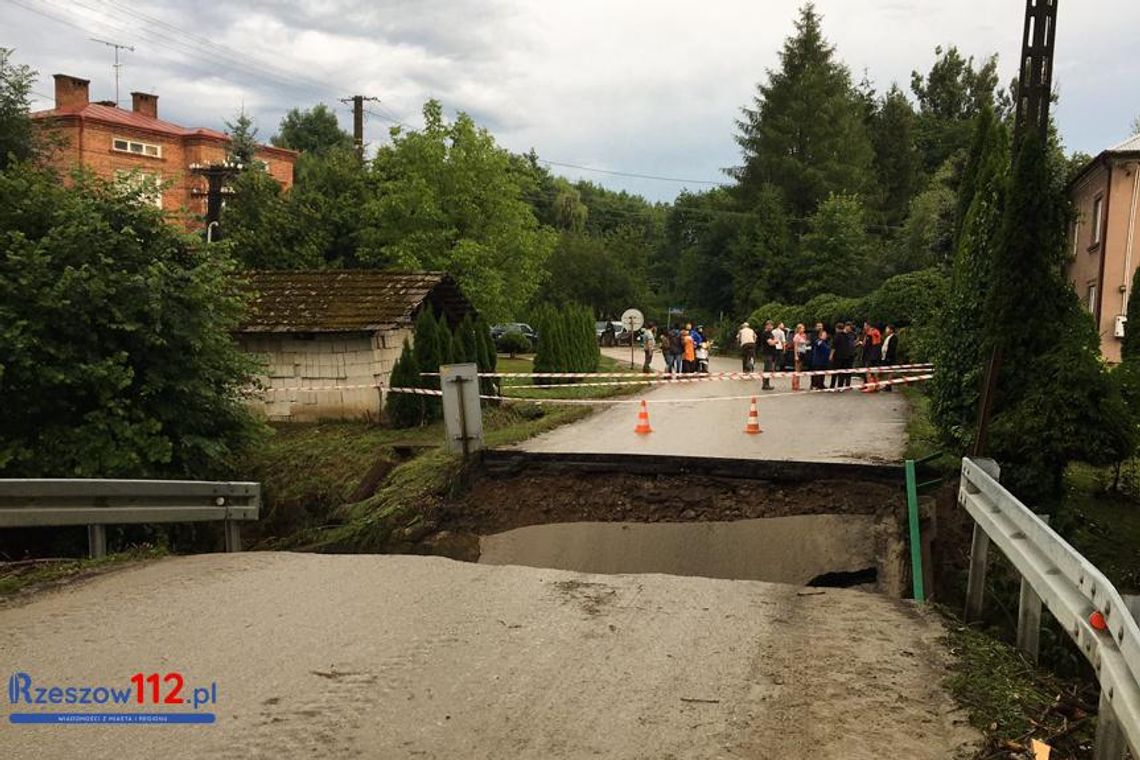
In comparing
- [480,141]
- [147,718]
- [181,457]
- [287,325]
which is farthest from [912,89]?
[147,718]

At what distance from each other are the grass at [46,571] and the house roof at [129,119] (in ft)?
175

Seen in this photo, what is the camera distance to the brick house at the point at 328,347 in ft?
62.8

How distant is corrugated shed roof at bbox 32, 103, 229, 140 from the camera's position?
53625 mm

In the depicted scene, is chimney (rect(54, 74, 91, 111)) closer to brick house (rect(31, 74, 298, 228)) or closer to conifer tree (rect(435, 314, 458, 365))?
brick house (rect(31, 74, 298, 228))

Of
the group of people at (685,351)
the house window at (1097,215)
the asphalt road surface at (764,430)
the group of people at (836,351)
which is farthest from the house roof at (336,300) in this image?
the house window at (1097,215)

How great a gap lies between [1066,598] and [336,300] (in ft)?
58.3

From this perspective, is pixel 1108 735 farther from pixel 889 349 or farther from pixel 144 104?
pixel 144 104

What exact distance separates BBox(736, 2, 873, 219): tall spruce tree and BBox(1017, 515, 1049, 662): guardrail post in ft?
203

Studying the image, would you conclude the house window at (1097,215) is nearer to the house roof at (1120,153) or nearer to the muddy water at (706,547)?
the house roof at (1120,153)

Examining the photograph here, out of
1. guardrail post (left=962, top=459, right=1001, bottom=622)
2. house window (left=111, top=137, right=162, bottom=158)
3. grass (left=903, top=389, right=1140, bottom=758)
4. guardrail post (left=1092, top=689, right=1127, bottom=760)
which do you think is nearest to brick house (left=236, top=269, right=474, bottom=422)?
grass (left=903, top=389, right=1140, bottom=758)

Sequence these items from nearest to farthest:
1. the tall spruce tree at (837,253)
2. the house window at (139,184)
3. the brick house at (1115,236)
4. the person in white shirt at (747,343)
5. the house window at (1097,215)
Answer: the house window at (139,184)
the person in white shirt at (747,343)
the brick house at (1115,236)
the house window at (1097,215)
the tall spruce tree at (837,253)

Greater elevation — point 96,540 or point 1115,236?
point 1115,236

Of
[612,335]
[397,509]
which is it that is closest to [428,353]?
[397,509]

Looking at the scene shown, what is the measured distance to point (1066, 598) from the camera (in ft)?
12.9
